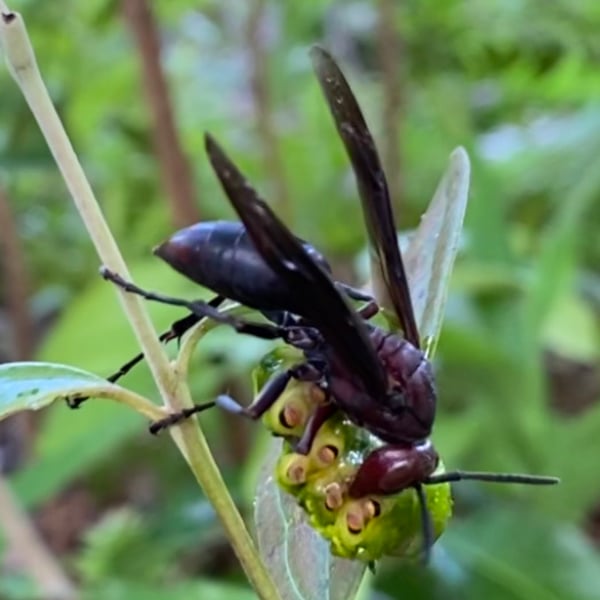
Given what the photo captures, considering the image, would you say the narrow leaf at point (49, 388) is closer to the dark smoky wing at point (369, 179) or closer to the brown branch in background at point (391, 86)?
the dark smoky wing at point (369, 179)

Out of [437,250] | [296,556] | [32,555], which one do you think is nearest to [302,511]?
[296,556]

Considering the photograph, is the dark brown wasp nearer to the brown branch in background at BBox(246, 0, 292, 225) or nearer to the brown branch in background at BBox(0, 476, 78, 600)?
the brown branch in background at BBox(0, 476, 78, 600)

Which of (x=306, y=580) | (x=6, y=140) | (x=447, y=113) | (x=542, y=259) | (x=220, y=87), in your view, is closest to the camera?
(x=306, y=580)

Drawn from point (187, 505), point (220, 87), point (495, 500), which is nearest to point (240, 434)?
point (187, 505)

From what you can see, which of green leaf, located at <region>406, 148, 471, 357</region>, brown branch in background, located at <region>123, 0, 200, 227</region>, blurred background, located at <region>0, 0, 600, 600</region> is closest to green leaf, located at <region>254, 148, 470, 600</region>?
green leaf, located at <region>406, 148, 471, 357</region>

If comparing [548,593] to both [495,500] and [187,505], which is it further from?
[187,505]

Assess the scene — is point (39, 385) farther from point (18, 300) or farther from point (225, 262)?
point (18, 300)

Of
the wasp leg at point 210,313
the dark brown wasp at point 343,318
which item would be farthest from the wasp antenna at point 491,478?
the wasp leg at point 210,313
